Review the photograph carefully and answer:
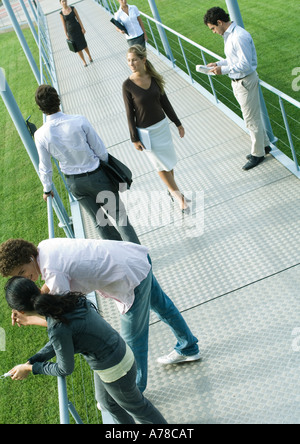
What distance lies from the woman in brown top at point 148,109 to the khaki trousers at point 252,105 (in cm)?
63

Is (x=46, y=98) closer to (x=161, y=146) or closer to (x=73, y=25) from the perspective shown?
(x=161, y=146)

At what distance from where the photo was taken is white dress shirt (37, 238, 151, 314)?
8.84 ft

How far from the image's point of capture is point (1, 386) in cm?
538

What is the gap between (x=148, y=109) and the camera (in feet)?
15.1

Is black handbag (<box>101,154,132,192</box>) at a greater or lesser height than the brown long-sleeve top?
lesser

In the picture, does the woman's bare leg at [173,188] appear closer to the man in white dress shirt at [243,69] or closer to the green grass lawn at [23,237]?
the man in white dress shirt at [243,69]

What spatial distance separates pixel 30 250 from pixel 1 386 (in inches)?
126

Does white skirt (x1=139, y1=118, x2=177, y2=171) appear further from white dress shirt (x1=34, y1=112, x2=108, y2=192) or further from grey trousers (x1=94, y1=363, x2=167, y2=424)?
grey trousers (x1=94, y1=363, x2=167, y2=424)

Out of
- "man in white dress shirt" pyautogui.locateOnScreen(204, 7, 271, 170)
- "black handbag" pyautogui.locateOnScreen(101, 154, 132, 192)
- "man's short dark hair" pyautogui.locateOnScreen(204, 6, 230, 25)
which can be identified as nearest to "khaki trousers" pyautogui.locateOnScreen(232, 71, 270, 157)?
"man in white dress shirt" pyautogui.locateOnScreen(204, 7, 271, 170)

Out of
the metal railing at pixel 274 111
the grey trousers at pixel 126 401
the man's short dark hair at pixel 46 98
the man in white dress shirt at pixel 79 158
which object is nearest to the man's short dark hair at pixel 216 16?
the metal railing at pixel 274 111

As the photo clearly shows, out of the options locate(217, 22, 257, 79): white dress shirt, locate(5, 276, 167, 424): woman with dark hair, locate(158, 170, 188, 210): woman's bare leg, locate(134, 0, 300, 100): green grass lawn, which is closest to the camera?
locate(5, 276, 167, 424): woman with dark hair

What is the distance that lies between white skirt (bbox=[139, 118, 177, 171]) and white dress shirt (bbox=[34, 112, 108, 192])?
0.64 metres
